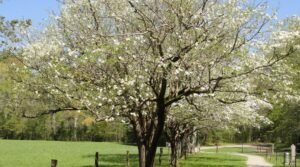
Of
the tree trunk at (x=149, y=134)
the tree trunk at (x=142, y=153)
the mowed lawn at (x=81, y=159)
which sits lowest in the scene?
the mowed lawn at (x=81, y=159)

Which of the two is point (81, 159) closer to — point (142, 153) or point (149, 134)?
point (142, 153)

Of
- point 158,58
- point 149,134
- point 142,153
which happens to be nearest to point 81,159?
point 142,153

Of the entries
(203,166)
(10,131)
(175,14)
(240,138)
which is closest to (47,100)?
(175,14)

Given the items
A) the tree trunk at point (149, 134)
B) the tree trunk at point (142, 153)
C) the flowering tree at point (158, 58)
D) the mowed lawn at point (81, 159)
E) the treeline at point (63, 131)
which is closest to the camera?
the flowering tree at point (158, 58)

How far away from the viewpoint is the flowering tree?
1086cm

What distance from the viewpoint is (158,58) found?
10781 mm

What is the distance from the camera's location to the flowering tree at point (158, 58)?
10.9 metres

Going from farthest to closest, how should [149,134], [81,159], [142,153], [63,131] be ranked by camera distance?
[63,131] → [81,159] → [142,153] → [149,134]

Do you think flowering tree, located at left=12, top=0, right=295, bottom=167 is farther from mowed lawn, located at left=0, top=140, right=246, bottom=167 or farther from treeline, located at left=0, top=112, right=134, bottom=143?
A: treeline, located at left=0, top=112, right=134, bottom=143

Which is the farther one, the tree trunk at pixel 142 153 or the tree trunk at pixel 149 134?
the tree trunk at pixel 142 153

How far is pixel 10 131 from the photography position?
8656 cm

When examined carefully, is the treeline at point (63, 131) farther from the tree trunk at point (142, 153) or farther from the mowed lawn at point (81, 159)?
the tree trunk at point (142, 153)

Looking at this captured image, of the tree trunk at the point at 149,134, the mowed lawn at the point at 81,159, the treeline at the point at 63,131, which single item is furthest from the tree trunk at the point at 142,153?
the treeline at the point at 63,131

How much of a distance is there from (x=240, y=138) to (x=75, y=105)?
82.0 metres
